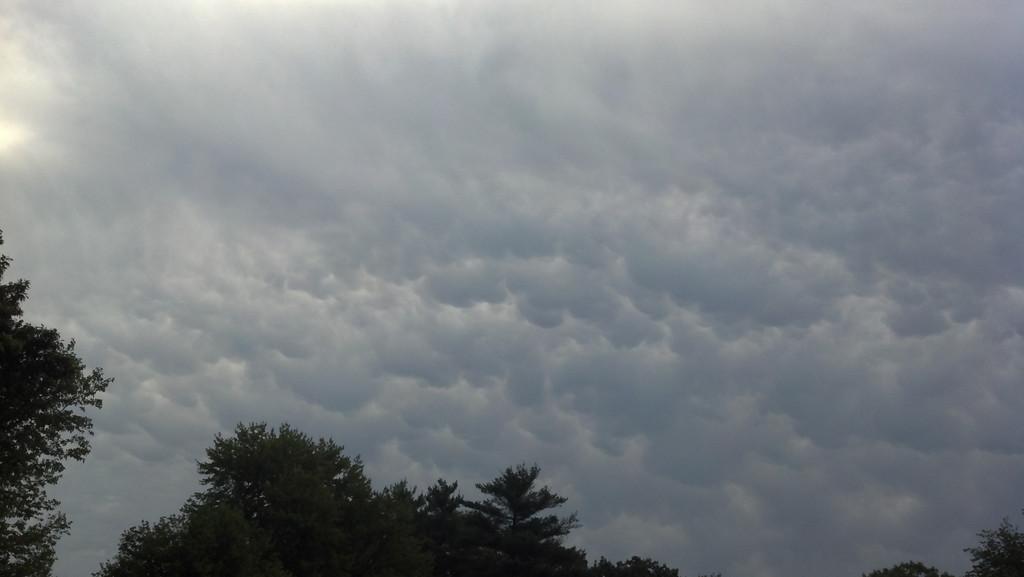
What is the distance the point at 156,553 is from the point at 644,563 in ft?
243

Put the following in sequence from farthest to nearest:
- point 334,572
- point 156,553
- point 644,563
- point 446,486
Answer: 1. point 644,563
2. point 446,486
3. point 334,572
4. point 156,553

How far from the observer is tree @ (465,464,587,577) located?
7694cm

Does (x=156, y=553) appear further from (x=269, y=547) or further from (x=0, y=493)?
(x=0, y=493)

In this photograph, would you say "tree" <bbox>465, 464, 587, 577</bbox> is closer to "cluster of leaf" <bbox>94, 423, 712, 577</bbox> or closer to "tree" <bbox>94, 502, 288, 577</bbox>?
"cluster of leaf" <bbox>94, 423, 712, 577</bbox>

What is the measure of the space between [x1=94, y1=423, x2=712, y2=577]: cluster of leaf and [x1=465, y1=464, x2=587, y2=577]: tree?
0.10 meters

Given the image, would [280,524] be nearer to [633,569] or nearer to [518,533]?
[518,533]

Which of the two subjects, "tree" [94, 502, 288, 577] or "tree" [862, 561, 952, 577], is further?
"tree" [862, 561, 952, 577]

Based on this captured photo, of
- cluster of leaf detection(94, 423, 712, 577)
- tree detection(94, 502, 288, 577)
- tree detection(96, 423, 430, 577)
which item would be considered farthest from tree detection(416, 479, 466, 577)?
tree detection(94, 502, 288, 577)

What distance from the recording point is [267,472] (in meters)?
60.1

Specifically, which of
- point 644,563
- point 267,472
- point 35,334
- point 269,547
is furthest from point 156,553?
point 644,563

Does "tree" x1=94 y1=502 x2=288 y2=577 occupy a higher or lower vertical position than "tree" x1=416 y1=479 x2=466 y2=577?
lower

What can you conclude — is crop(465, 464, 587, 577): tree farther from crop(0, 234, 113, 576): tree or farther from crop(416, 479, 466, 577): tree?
crop(0, 234, 113, 576): tree

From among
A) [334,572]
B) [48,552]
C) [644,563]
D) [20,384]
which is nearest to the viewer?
[20,384]

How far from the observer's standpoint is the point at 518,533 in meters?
79.3
